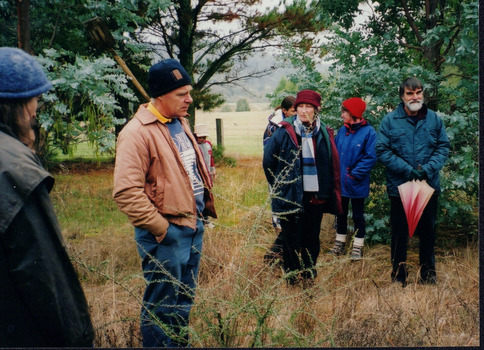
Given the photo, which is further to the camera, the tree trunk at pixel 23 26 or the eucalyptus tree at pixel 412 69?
the eucalyptus tree at pixel 412 69

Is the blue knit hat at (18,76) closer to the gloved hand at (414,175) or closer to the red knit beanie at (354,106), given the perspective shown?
the gloved hand at (414,175)

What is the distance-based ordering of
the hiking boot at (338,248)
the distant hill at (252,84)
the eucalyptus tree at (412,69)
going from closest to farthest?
the eucalyptus tree at (412,69)
the hiking boot at (338,248)
the distant hill at (252,84)

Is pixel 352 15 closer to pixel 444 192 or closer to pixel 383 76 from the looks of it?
pixel 383 76

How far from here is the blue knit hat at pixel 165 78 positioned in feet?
8.63

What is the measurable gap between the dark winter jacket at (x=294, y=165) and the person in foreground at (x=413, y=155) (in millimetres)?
442

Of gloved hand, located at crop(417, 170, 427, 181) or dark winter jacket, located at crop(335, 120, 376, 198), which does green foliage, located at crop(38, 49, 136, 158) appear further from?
gloved hand, located at crop(417, 170, 427, 181)

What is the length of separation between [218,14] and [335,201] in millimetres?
7869

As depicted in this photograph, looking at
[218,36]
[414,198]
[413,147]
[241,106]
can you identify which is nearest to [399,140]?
[413,147]

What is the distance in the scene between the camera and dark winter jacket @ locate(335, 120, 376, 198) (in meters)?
4.70

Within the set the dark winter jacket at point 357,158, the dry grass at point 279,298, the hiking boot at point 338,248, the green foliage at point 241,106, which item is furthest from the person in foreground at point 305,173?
the green foliage at point 241,106

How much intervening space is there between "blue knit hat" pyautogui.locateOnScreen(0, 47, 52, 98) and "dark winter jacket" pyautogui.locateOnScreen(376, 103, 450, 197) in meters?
3.03

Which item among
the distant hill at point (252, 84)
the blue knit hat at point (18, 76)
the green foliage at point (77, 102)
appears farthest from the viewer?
the distant hill at point (252, 84)

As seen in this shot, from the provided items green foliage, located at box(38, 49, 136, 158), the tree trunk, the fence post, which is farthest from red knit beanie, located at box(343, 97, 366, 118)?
the fence post

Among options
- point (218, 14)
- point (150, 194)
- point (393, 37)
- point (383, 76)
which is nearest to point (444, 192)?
point (383, 76)
